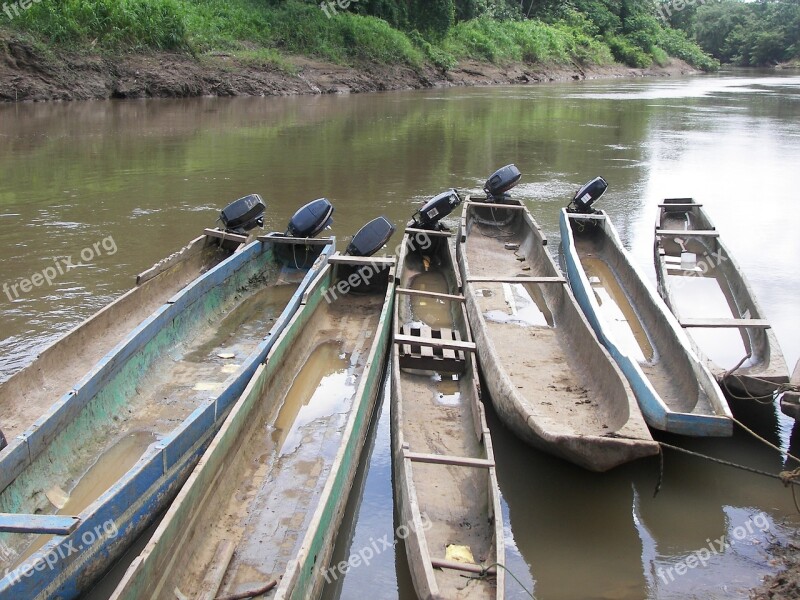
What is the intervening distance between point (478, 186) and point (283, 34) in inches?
748

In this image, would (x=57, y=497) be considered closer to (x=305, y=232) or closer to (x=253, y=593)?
(x=253, y=593)

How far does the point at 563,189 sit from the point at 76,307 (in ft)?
28.9

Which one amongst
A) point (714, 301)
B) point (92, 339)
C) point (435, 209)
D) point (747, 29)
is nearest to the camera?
point (92, 339)

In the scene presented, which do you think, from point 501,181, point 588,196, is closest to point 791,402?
point 588,196

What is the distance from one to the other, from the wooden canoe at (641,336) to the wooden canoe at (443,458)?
1130 millimetres

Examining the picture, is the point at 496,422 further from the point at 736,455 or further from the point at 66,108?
the point at 66,108

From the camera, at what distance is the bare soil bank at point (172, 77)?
824 inches

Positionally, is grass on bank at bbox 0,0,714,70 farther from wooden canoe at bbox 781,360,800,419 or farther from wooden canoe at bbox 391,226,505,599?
wooden canoe at bbox 781,360,800,419

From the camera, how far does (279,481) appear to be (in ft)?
14.9

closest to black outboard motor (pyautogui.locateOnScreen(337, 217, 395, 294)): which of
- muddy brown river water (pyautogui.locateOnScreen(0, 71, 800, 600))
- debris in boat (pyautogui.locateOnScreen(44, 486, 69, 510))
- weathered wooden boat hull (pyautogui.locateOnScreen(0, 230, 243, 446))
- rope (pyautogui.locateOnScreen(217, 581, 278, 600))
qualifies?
weathered wooden boat hull (pyautogui.locateOnScreen(0, 230, 243, 446))

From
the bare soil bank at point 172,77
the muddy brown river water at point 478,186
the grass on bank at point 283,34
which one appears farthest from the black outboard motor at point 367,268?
the grass on bank at point 283,34

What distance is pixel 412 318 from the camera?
7.28 metres

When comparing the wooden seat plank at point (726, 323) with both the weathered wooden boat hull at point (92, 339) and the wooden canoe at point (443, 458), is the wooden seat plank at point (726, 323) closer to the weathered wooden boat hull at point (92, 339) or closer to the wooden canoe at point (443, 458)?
the wooden canoe at point (443, 458)

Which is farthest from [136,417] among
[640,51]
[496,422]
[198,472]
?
[640,51]
